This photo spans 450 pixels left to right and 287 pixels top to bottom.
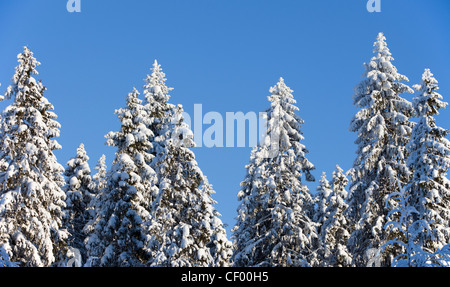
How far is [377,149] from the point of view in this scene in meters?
24.6

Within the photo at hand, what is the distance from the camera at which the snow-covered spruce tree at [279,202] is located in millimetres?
26609

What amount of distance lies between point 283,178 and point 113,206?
33.9ft

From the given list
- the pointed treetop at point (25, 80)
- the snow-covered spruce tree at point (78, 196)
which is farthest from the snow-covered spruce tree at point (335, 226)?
the pointed treetop at point (25, 80)

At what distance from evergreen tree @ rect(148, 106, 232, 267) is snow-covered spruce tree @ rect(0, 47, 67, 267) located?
505 cm

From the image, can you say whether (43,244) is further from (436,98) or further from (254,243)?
(436,98)

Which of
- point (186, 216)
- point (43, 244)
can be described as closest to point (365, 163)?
point (186, 216)

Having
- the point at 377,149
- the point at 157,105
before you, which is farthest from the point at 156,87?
the point at 377,149

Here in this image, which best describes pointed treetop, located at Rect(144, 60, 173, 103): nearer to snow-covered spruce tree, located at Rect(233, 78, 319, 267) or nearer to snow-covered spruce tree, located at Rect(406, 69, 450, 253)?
snow-covered spruce tree, located at Rect(233, 78, 319, 267)

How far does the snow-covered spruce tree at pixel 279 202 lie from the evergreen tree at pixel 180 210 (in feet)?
11.9

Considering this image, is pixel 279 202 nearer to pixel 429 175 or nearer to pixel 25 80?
pixel 429 175

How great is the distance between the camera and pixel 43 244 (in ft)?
68.9

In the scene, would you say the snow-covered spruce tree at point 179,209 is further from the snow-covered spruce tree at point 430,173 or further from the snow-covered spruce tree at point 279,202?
the snow-covered spruce tree at point 430,173

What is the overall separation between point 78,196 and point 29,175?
10634 mm
